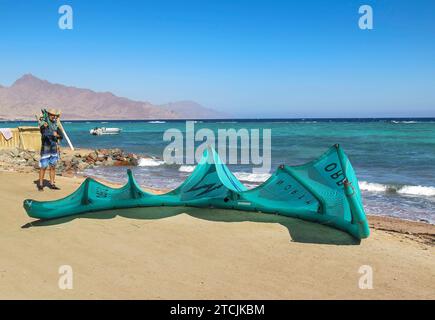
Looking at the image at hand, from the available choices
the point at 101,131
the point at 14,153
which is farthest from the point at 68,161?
the point at 101,131

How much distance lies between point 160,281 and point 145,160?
17161 millimetres

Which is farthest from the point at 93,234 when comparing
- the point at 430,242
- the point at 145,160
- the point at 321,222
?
the point at 145,160

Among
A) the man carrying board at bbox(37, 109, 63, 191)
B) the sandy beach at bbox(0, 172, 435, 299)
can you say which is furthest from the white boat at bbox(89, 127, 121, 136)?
the sandy beach at bbox(0, 172, 435, 299)

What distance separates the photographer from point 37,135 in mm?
20078

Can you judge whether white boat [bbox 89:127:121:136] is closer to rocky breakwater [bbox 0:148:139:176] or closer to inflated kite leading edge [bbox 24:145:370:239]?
rocky breakwater [bbox 0:148:139:176]

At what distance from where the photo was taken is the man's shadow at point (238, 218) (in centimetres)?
532

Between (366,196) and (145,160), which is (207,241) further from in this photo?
(145,160)

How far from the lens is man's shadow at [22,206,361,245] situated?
5320 millimetres

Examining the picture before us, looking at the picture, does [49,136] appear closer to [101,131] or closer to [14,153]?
[14,153]

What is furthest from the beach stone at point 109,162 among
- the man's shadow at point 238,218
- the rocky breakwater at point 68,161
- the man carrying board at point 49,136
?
the man's shadow at point 238,218

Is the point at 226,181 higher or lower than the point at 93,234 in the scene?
higher

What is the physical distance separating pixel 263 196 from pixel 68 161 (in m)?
14.2
